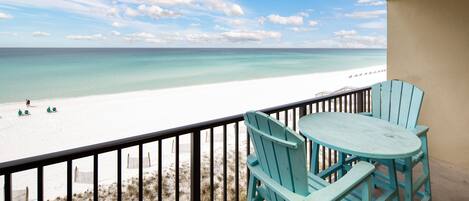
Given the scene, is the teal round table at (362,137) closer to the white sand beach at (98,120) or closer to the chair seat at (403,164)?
the chair seat at (403,164)

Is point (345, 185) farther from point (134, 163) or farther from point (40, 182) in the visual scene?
point (134, 163)

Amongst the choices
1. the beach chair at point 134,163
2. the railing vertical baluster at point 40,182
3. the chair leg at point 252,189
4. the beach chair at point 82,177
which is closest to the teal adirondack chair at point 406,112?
the chair leg at point 252,189

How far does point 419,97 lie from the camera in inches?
84.7

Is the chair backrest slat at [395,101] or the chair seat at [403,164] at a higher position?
the chair backrest slat at [395,101]

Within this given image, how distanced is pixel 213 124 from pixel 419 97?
5.69ft

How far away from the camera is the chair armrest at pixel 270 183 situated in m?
1.15

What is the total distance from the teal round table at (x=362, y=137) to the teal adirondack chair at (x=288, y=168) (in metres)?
0.22

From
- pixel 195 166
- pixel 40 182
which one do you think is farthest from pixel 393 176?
pixel 40 182

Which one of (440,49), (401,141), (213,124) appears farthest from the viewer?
(440,49)

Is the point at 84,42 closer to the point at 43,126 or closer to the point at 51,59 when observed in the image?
the point at 51,59

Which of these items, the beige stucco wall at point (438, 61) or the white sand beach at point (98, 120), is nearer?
the beige stucco wall at point (438, 61)

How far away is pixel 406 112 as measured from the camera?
223 cm

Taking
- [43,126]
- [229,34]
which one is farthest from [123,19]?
[43,126]

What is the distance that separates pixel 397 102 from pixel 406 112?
13 cm
